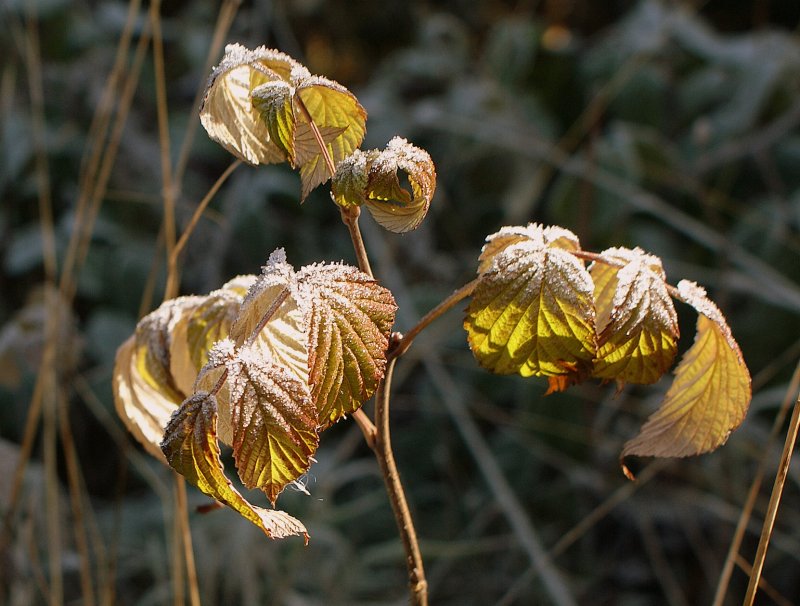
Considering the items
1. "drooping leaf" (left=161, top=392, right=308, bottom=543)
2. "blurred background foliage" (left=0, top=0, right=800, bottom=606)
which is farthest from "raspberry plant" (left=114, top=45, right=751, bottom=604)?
"blurred background foliage" (left=0, top=0, right=800, bottom=606)

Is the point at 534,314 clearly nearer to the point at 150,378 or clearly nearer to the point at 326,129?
the point at 326,129

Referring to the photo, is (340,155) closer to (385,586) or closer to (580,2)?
(385,586)

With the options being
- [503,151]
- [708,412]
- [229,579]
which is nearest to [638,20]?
[503,151]

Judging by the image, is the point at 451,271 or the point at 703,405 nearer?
the point at 703,405

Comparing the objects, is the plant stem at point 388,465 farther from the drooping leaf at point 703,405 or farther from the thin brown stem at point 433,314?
the drooping leaf at point 703,405

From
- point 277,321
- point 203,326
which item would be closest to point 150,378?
point 203,326
